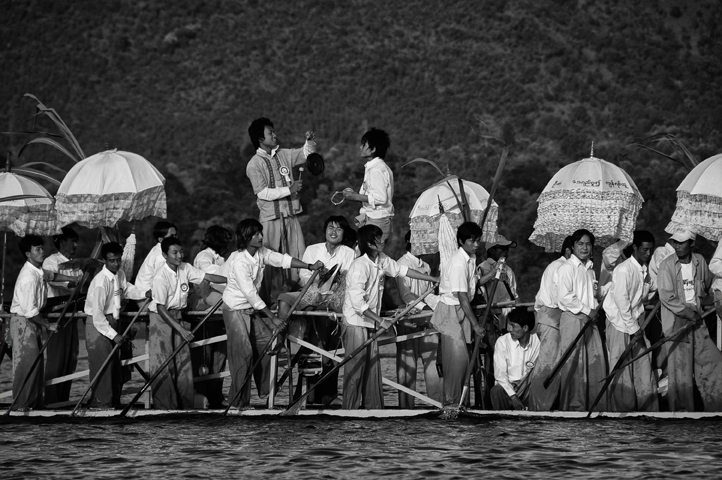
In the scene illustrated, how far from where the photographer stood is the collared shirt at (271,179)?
1372 cm

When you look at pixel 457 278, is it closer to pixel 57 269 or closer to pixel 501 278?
pixel 501 278

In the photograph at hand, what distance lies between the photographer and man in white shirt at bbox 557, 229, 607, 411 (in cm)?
1252

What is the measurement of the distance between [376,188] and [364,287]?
1.42m

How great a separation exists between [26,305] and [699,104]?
37.9 metres

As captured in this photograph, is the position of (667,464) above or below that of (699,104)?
below

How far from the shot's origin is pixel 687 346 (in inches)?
493

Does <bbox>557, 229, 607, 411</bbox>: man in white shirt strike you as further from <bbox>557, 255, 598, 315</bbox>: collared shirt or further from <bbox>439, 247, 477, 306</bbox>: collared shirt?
<bbox>439, 247, 477, 306</bbox>: collared shirt

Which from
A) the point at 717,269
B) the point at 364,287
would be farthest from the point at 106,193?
the point at 717,269

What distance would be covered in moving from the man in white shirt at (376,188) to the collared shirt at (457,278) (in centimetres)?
109

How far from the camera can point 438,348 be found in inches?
510

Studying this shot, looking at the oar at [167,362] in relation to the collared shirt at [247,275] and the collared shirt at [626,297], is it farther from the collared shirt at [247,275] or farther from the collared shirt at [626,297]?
the collared shirt at [626,297]

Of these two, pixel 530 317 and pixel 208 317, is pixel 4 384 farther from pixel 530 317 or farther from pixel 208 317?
pixel 530 317

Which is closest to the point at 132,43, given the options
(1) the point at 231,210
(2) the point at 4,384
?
(1) the point at 231,210

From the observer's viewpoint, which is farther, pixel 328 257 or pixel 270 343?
pixel 328 257
